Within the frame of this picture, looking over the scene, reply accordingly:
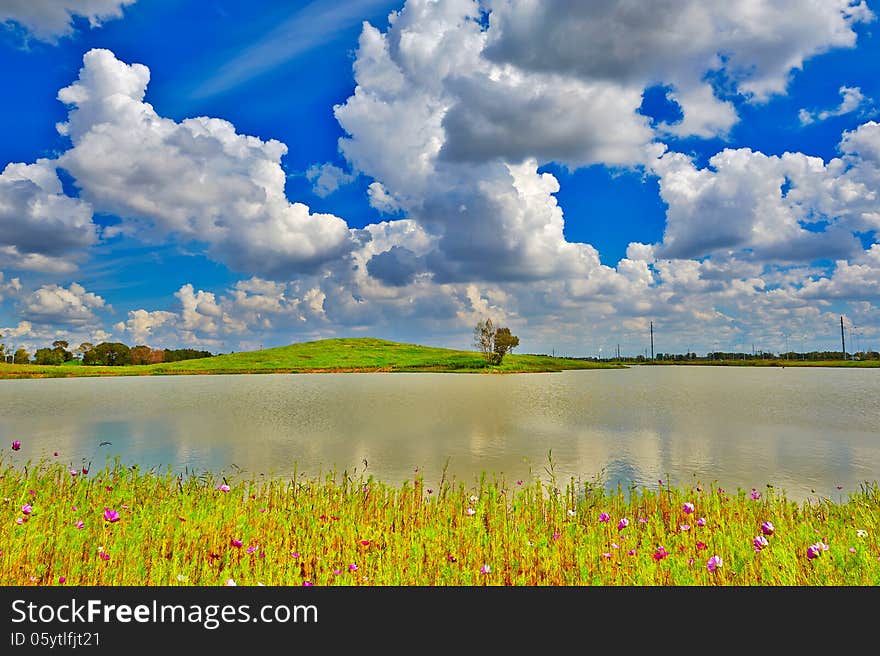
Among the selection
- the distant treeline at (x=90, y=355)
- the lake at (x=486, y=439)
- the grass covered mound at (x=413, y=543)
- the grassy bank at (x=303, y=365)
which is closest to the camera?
the grass covered mound at (x=413, y=543)

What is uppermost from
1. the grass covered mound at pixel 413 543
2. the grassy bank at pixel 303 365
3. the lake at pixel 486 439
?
the grassy bank at pixel 303 365

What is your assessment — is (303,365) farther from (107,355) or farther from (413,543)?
(413,543)

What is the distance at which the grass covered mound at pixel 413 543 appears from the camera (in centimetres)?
743

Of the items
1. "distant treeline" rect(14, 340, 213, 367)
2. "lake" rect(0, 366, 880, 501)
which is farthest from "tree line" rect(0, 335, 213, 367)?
"lake" rect(0, 366, 880, 501)

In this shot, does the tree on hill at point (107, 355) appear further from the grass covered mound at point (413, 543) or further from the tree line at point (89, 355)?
the grass covered mound at point (413, 543)

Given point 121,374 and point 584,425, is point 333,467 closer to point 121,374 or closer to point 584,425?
point 584,425

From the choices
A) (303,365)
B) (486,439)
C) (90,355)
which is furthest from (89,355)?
(486,439)

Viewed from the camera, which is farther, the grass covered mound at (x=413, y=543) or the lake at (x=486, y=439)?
the lake at (x=486, y=439)

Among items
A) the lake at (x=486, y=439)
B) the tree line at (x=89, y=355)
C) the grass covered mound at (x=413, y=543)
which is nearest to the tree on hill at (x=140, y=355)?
the tree line at (x=89, y=355)

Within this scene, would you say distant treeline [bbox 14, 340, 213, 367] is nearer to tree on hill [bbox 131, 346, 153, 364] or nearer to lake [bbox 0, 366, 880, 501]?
tree on hill [bbox 131, 346, 153, 364]

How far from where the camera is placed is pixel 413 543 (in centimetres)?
884
